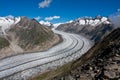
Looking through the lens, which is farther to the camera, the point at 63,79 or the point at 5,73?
the point at 5,73

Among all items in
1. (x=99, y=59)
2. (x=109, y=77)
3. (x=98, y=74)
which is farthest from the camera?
(x=99, y=59)

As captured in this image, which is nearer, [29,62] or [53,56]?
[29,62]

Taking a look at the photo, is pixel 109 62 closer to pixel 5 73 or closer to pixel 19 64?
pixel 5 73

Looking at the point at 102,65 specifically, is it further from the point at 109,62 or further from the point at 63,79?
the point at 63,79

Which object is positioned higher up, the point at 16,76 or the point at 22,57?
the point at 22,57

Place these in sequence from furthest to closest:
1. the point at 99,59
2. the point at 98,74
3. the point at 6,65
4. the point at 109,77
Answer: the point at 6,65 → the point at 99,59 → the point at 98,74 → the point at 109,77

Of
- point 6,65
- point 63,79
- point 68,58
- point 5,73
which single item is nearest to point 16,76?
point 5,73

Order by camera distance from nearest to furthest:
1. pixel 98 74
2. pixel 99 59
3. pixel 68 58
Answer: pixel 98 74
pixel 99 59
pixel 68 58

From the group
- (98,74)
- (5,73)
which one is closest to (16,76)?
(5,73)

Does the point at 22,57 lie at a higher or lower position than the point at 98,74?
higher

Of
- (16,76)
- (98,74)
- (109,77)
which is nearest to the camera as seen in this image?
(109,77)
